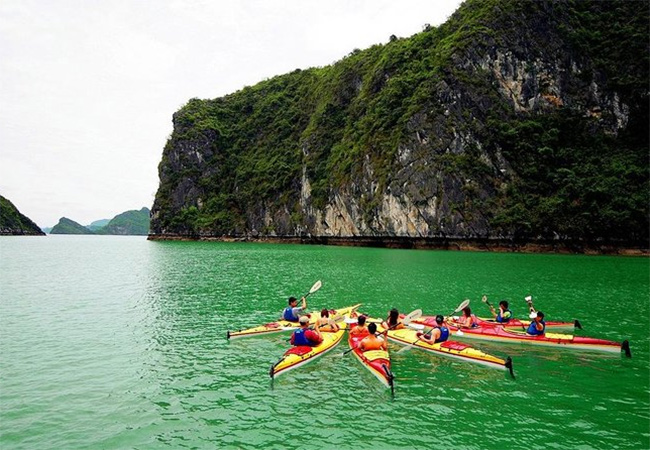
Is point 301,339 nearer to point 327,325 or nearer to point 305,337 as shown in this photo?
point 305,337

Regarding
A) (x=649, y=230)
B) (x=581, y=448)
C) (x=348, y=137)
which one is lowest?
(x=581, y=448)

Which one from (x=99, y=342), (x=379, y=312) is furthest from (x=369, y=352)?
(x=99, y=342)

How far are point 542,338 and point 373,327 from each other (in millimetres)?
6530

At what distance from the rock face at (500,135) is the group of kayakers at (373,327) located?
51525mm

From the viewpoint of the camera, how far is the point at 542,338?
14.9m

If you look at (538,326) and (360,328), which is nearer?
(360,328)

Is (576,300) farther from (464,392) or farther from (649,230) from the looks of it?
(649,230)

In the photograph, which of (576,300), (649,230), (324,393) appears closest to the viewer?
(324,393)

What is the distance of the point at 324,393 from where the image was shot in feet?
35.1

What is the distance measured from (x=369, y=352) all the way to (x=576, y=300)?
1658cm

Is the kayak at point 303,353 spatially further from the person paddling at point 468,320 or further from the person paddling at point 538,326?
the person paddling at point 538,326

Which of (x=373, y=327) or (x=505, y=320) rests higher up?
(x=373, y=327)

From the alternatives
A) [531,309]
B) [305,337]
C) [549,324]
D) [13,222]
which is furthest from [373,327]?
[13,222]

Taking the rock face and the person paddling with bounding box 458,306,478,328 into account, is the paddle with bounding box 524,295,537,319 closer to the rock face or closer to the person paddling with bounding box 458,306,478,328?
the person paddling with bounding box 458,306,478,328
